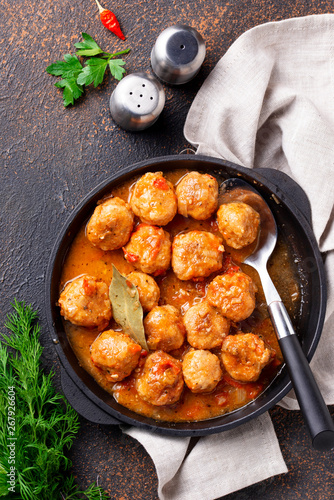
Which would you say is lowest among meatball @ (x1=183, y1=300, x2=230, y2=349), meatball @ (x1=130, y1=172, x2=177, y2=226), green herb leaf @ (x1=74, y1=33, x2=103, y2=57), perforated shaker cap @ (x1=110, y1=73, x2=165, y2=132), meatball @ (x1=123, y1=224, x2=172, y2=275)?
meatball @ (x1=183, y1=300, x2=230, y2=349)

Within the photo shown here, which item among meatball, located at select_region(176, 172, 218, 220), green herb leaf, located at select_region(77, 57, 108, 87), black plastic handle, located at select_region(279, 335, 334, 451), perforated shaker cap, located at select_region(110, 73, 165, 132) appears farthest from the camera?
green herb leaf, located at select_region(77, 57, 108, 87)

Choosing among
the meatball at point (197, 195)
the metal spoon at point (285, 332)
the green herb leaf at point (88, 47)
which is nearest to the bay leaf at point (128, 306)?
the meatball at point (197, 195)

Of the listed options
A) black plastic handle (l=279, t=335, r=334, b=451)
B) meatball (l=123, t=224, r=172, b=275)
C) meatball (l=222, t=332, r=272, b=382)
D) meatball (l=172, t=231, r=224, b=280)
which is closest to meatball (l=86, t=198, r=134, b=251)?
meatball (l=123, t=224, r=172, b=275)

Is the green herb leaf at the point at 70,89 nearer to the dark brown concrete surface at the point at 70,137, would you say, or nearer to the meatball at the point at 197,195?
the dark brown concrete surface at the point at 70,137

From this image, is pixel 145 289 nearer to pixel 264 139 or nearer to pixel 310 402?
pixel 310 402

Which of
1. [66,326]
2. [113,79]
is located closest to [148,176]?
[113,79]

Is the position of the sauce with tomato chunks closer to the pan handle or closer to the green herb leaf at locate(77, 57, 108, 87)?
the pan handle
